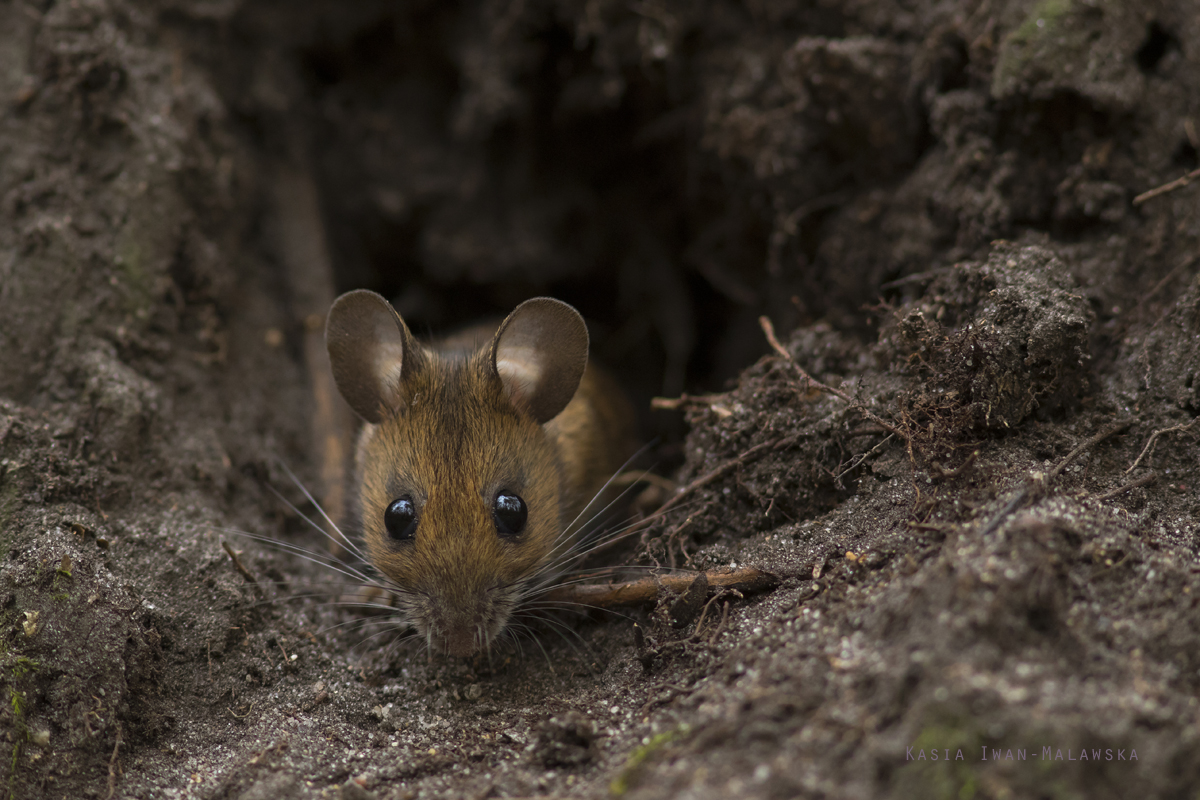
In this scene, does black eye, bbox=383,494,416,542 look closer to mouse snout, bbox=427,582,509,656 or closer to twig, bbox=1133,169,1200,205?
mouse snout, bbox=427,582,509,656

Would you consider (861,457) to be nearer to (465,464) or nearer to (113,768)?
(465,464)

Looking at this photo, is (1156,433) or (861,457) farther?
(861,457)

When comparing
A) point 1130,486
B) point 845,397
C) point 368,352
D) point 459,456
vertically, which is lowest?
point 1130,486

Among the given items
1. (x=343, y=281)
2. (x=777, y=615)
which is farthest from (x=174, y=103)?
(x=777, y=615)

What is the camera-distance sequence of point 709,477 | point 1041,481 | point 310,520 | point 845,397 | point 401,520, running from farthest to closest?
point 310,520, point 709,477, point 401,520, point 845,397, point 1041,481

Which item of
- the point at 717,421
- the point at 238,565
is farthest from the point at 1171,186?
the point at 238,565

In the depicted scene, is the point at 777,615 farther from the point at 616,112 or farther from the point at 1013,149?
the point at 616,112
